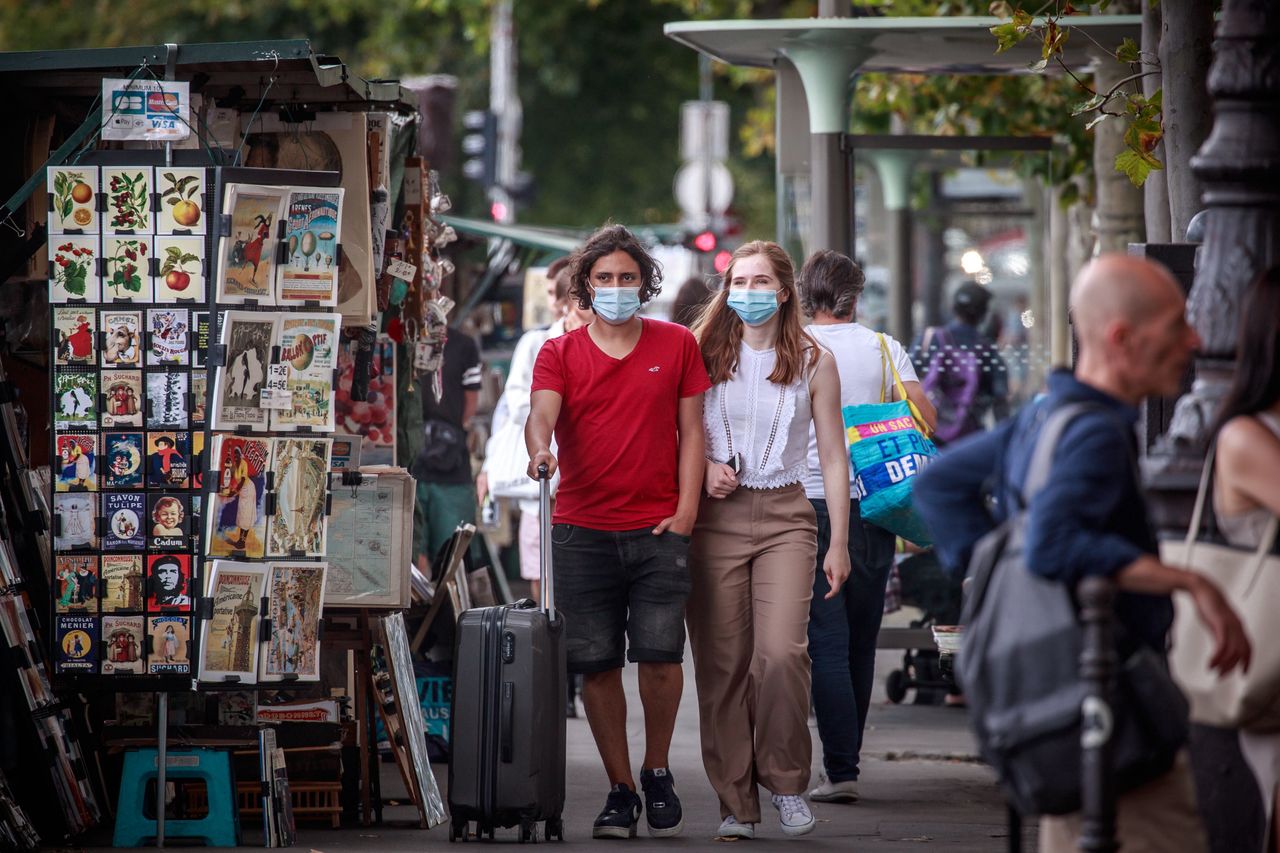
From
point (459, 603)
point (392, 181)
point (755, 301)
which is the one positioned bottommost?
point (459, 603)

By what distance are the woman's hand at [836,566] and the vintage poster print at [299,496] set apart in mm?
1707

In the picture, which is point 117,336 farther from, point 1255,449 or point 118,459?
point 1255,449

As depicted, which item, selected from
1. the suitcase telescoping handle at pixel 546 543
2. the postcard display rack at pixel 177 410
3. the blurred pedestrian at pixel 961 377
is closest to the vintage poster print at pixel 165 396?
the postcard display rack at pixel 177 410

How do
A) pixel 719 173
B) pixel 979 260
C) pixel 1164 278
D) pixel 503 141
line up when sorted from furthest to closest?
pixel 719 173
pixel 503 141
pixel 979 260
pixel 1164 278

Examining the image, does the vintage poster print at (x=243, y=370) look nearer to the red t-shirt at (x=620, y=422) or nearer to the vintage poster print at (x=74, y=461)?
the vintage poster print at (x=74, y=461)

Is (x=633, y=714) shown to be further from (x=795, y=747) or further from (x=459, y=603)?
(x=795, y=747)

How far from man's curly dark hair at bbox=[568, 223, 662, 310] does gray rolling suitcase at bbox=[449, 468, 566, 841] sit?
2.58 ft

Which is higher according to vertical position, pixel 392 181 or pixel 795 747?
pixel 392 181

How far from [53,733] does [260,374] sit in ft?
4.43

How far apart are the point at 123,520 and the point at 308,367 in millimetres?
773

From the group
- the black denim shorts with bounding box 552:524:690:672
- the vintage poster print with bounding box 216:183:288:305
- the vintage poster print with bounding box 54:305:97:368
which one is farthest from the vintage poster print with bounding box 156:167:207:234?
the black denim shorts with bounding box 552:524:690:672

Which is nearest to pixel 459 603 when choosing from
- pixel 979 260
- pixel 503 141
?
pixel 979 260

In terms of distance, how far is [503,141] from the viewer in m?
26.7

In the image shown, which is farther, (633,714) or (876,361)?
(633,714)
